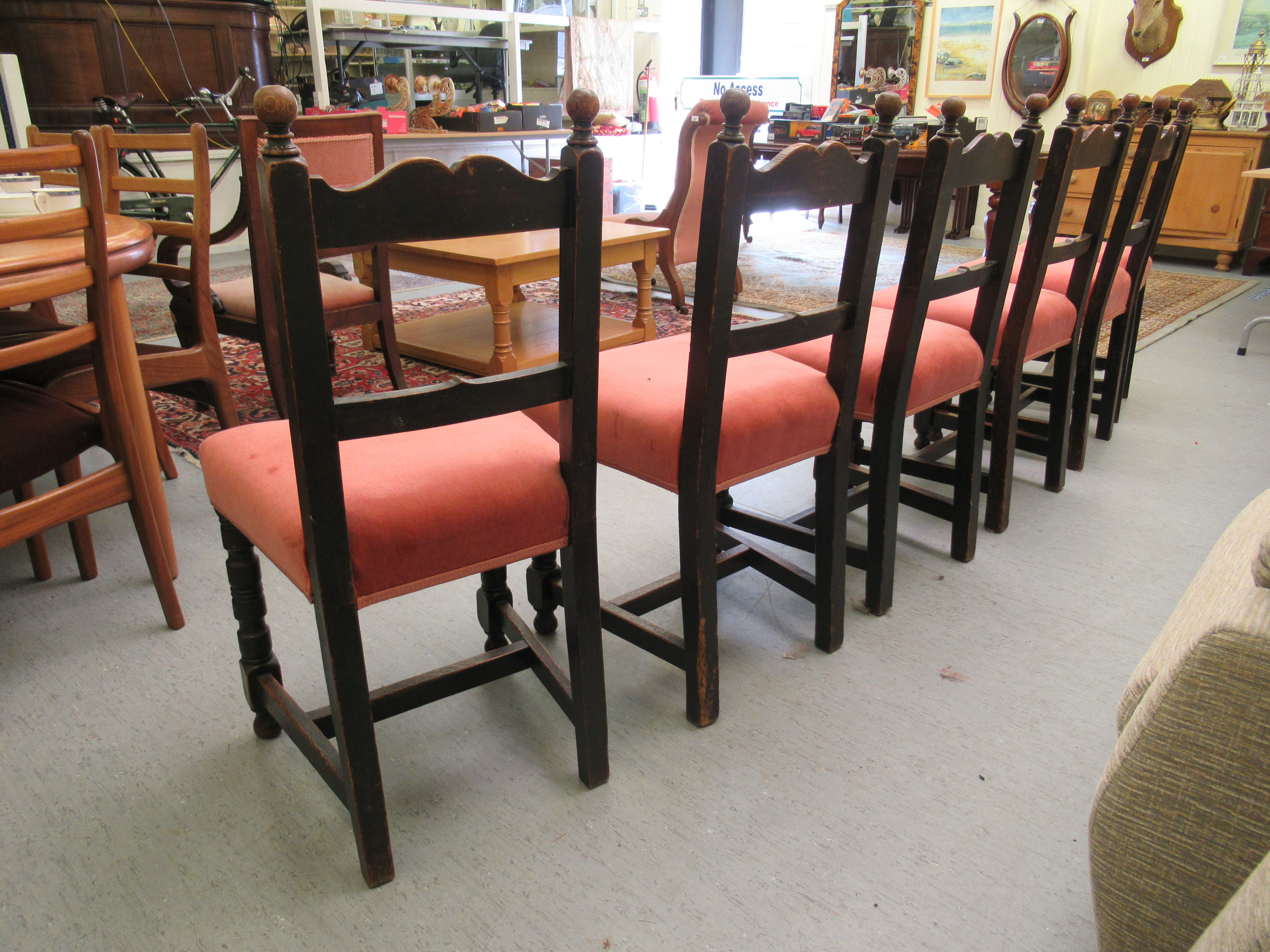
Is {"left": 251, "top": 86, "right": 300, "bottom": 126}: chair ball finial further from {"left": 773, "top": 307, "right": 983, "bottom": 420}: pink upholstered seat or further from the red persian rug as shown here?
the red persian rug

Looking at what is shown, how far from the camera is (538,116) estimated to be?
6.89 metres

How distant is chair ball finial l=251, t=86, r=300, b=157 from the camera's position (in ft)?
2.82

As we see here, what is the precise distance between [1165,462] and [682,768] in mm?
2024

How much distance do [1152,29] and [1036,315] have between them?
16.4 feet

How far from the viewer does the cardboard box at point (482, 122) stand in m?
6.50

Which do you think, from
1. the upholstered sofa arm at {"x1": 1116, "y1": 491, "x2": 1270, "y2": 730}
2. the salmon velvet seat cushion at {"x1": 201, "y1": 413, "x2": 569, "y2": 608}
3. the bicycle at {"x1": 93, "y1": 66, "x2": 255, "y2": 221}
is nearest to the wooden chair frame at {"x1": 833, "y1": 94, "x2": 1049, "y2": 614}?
the upholstered sofa arm at {"x1": 1116, "y1": 491, "x2": 1270, "y2": 730}

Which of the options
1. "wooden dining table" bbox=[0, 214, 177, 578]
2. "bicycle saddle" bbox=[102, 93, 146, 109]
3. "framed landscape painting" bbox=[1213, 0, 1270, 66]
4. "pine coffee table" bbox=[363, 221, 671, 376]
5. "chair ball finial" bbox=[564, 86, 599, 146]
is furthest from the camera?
"framed landscape painting" bbox=[1213, 0, 1270, 66]

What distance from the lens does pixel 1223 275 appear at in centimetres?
545

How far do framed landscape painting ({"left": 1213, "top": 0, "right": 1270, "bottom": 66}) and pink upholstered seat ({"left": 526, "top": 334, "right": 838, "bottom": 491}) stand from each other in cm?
586

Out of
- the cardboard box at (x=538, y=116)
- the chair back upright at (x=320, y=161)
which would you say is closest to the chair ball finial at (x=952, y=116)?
the chair back upright at (x=320, y=161)

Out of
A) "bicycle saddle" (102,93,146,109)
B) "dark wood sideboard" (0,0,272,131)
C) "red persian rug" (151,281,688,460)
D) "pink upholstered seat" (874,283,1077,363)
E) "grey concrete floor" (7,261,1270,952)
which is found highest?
"dark wood sideboard" (0,0,272,131)

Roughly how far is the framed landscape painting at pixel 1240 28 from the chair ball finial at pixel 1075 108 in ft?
16.1

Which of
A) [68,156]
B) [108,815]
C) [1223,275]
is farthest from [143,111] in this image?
[1223,275]

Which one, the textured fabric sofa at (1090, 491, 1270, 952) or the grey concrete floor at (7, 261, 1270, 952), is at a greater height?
the textured fabric sofa at (1090, 491, 1270, 952)
